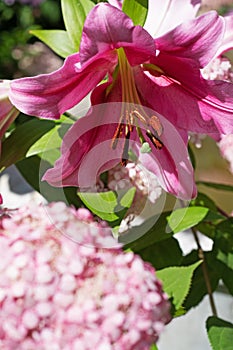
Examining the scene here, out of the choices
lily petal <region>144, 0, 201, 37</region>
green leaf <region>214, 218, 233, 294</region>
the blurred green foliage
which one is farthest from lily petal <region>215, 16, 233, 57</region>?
the blurred green foliage

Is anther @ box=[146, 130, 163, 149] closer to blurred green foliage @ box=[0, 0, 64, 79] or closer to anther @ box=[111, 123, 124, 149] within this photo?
anther @ box=[111, 123, 124, 149]

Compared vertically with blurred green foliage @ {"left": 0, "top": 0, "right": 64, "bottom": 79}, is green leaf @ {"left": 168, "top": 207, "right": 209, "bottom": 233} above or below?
above

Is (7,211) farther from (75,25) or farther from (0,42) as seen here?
(0,42)

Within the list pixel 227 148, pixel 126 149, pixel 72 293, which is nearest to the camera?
pixel 72 293

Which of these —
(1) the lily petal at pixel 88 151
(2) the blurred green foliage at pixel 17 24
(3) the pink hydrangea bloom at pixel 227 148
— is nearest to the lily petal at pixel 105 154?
(1) the lily petal at pixel 88 151

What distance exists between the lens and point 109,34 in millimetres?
347

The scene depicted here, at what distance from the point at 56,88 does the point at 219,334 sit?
167 mm

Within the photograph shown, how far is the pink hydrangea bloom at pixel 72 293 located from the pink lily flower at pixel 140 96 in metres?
0.06

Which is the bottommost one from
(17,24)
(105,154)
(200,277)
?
(17,24)

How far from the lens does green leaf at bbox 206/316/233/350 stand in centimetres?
42

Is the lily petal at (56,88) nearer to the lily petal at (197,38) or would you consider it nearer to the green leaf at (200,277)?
the lily petal at (197,38)

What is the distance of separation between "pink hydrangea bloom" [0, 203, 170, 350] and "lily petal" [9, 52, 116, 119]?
6 centimetres

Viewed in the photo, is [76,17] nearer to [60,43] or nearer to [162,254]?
[60,43]

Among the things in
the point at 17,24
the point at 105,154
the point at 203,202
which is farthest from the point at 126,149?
the point at 17,24
